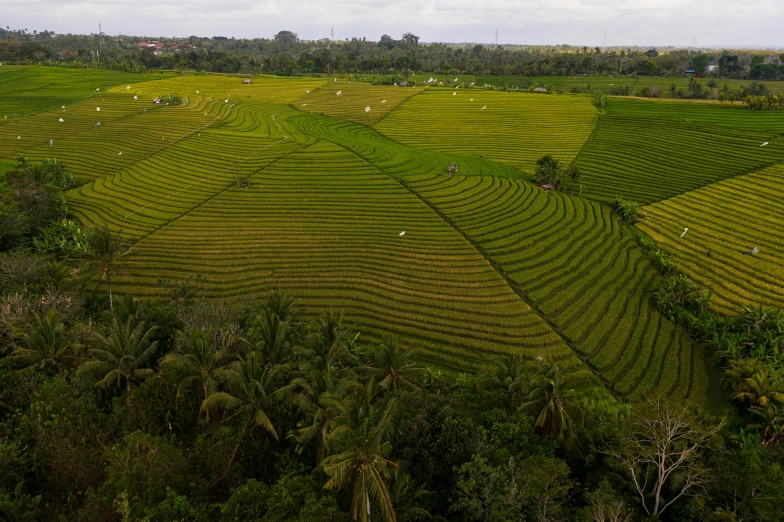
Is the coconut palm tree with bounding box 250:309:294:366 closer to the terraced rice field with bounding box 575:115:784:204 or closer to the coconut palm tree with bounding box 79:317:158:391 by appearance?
the coconut palm tree with bounding box 79:317:158:391

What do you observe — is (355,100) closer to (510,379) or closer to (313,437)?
(510,379)

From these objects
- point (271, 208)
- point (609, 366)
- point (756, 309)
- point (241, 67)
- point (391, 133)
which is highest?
point (241, 67)

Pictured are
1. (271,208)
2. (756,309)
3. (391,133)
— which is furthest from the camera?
(391,133)

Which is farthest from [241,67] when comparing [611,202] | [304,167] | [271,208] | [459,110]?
[611,202]

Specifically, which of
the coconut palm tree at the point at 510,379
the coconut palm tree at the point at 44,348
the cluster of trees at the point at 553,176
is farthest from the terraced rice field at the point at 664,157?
the coconut palm tree at the point at 44,348

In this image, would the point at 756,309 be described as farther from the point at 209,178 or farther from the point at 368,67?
the point at 368,67

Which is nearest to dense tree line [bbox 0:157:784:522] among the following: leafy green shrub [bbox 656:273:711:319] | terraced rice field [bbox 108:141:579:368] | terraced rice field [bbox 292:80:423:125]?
terraced rice field [bbox 108:141:579:368]

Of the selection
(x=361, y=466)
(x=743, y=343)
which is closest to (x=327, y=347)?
(x=361, y=466)
